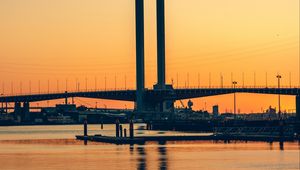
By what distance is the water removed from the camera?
208 ft

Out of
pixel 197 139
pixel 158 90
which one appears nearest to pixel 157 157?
pixel 197 139

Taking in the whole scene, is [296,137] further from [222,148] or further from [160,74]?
[160,74]

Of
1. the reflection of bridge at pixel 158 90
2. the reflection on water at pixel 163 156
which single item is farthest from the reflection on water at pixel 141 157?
the reflection of bridge at pixel 158 90

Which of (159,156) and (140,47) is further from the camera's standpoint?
(140,47)

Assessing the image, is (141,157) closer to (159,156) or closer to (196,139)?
(159,156)

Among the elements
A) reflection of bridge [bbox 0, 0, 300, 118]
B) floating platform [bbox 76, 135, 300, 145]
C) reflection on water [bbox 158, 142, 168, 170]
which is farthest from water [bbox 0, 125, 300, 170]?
reflection of bridge [bbox 0, 0, 300, 118]

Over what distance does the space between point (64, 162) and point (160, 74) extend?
98.8 metres

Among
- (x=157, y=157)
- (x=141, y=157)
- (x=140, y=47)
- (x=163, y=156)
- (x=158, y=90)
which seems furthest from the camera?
(x=158, y=90)

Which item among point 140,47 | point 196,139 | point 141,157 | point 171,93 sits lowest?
point 141,157

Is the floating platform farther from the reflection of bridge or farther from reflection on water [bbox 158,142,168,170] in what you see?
the reflection of bridge

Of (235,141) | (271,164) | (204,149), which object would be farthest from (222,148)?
(271,164)

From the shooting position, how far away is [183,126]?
148 m

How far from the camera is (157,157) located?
236ft

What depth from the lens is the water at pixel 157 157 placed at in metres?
63.5
